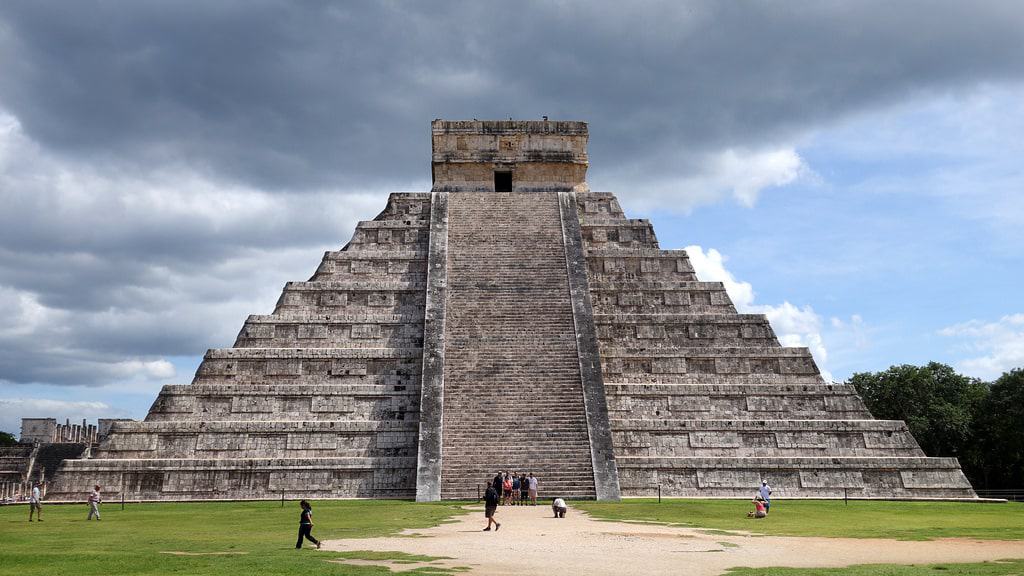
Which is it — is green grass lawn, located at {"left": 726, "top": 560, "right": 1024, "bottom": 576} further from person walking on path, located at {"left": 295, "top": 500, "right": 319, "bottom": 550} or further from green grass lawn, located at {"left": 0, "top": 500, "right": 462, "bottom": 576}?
person walking on path, located at {"left": 295, "top": 500, "right": 319, "bottom": 550}

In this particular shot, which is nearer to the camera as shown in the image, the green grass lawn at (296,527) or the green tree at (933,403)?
the green grass lawn at (296,527)

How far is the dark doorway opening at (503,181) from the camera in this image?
33688 mm

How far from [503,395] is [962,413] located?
2627 centimetres

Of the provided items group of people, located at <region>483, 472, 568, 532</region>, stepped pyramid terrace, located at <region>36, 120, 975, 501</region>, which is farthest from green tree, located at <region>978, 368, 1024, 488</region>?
group of people, located at <region>483, 472, 568, 532</region>

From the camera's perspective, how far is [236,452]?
23.2 metres

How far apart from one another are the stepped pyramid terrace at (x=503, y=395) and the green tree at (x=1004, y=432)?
15.2m

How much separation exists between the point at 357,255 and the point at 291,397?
6494 mm

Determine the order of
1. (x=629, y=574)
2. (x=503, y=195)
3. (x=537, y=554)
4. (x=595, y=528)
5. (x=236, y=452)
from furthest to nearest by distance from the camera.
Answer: (x=503, y=195), (x=236, y=452), (x=595, y=528), (x=537, y=554), (x=629, y=574)

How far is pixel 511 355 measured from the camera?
24672mm

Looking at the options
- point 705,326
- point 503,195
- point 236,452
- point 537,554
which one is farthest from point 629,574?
point 503,195

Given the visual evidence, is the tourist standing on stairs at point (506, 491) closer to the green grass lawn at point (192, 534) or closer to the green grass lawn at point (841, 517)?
the green grass lawn at point (192, 534)

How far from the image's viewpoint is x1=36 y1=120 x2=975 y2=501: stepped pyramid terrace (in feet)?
73.2

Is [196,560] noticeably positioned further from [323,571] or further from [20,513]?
[20,513]

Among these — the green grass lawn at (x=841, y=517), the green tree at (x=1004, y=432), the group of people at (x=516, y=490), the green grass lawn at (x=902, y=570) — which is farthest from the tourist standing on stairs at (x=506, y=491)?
the green tree at (x=1004, y=432)
